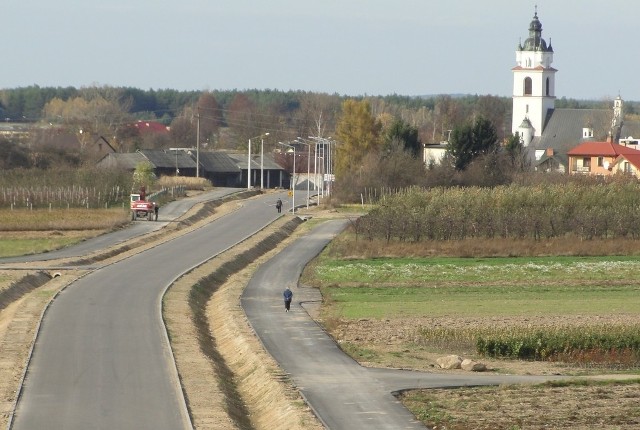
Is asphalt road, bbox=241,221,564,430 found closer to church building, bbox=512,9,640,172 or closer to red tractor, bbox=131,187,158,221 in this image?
red tractor, bbox=131,187,158,221

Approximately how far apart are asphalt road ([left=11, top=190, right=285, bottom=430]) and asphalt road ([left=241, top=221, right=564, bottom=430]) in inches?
115

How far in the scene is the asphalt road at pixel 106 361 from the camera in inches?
977

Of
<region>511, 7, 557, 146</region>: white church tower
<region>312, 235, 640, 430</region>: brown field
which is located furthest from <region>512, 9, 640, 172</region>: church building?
<region>312, 235, 640, 430</region>: brown field

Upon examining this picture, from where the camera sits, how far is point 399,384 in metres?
29.0

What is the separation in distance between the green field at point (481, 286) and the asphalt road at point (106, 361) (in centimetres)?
732

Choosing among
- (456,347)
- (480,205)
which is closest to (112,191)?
(480,205)

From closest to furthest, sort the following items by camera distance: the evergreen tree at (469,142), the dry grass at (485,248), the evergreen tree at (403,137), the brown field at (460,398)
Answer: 1. the brown field at (460,398)
2. the dry grass at (485,248)
3. the evergreen tree at (469,142)
4. the evergreen tree at (403,137)

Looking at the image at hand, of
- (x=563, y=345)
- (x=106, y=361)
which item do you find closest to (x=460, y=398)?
(x=563, y=345)

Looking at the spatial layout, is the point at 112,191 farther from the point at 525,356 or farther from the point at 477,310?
the point at 525,356

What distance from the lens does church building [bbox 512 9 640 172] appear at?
138 meters

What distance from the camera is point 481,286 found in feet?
172

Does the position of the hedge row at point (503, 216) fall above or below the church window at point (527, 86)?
below

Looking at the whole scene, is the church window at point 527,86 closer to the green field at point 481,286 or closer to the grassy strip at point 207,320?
the grassy strip at point 207,320

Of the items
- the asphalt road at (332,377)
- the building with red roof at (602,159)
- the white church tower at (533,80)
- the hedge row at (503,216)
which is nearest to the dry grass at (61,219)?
the hedge row at (503,216)
